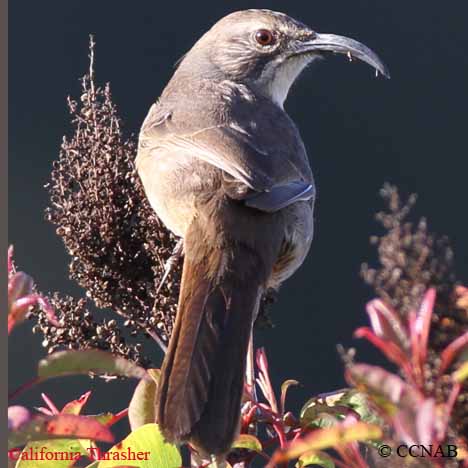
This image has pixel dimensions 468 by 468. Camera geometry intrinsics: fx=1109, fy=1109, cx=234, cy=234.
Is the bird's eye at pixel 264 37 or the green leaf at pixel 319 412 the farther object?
the bird's eye at pixel 264 37

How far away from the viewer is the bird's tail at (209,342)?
7.13 ft

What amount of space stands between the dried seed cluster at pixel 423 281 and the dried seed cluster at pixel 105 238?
1393mm

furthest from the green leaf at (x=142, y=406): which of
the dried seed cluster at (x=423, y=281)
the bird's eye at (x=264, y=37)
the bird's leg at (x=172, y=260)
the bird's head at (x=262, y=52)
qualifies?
the bird's eye at (x=264, y=37)

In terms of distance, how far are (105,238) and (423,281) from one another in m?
1.48

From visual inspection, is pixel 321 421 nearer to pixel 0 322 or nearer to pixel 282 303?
pixel 0 322

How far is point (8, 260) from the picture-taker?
183cm

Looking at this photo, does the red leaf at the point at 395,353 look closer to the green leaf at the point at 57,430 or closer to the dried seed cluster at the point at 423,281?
the dried seed cluster at the point at 423,281

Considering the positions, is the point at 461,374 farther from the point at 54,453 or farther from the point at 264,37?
the point at 264,37

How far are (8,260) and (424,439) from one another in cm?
85

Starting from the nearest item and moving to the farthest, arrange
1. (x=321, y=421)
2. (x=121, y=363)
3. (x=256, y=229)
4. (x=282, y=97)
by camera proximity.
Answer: (x=121, y=363) → (x=321, y=421) → (x=256, y=229) → (x=282, y=97)

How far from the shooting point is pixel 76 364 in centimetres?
153

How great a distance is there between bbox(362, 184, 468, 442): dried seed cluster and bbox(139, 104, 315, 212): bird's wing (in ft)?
6.06

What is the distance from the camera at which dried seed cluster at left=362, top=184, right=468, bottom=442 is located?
1.34 meters

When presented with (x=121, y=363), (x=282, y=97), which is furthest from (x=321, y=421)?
(x=282, y=97)
